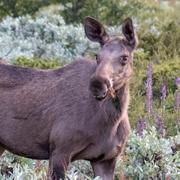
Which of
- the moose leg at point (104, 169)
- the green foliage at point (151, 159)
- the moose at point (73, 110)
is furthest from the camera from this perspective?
the green foliage at point (151, 159)

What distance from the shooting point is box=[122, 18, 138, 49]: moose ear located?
734 cm

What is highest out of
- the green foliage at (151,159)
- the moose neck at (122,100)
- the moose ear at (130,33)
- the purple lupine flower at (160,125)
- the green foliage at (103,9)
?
the green foliage at (103,9)

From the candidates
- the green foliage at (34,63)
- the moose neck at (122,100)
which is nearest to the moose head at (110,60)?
the moose neck at (122,100)

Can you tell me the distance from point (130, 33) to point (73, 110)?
2.83 feet

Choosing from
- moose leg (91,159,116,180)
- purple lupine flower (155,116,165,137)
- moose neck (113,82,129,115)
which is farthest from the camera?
purple lupine flower (155,116,165,137)

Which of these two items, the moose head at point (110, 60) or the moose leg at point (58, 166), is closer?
the moose head at point (110, 60)

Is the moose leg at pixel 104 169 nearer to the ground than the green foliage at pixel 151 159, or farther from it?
nearer to the ground

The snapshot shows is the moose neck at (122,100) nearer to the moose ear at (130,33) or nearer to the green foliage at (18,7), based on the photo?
the moose ear at (130,33)

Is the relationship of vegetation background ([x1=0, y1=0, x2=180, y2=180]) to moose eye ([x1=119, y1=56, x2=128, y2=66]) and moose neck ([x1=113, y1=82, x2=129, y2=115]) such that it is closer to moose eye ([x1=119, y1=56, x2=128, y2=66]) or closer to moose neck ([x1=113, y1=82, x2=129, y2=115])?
moose neck ([x1=113, y1=82, x2=129, y2=115])

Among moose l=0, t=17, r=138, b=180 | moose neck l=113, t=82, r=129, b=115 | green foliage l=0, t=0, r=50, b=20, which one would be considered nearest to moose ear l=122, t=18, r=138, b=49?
moose l=0, t=17, r=138, b=180

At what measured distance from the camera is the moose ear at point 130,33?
734cm

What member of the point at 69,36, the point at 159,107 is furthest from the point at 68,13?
the point at 159,107

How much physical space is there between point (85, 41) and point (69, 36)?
40cm

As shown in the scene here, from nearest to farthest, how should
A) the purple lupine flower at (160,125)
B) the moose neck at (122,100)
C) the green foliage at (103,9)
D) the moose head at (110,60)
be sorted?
the moose head at (110,60) < the moose neck at (122,100) < the purple lupine flower at (160,125) < the green foliage at (103,9)
